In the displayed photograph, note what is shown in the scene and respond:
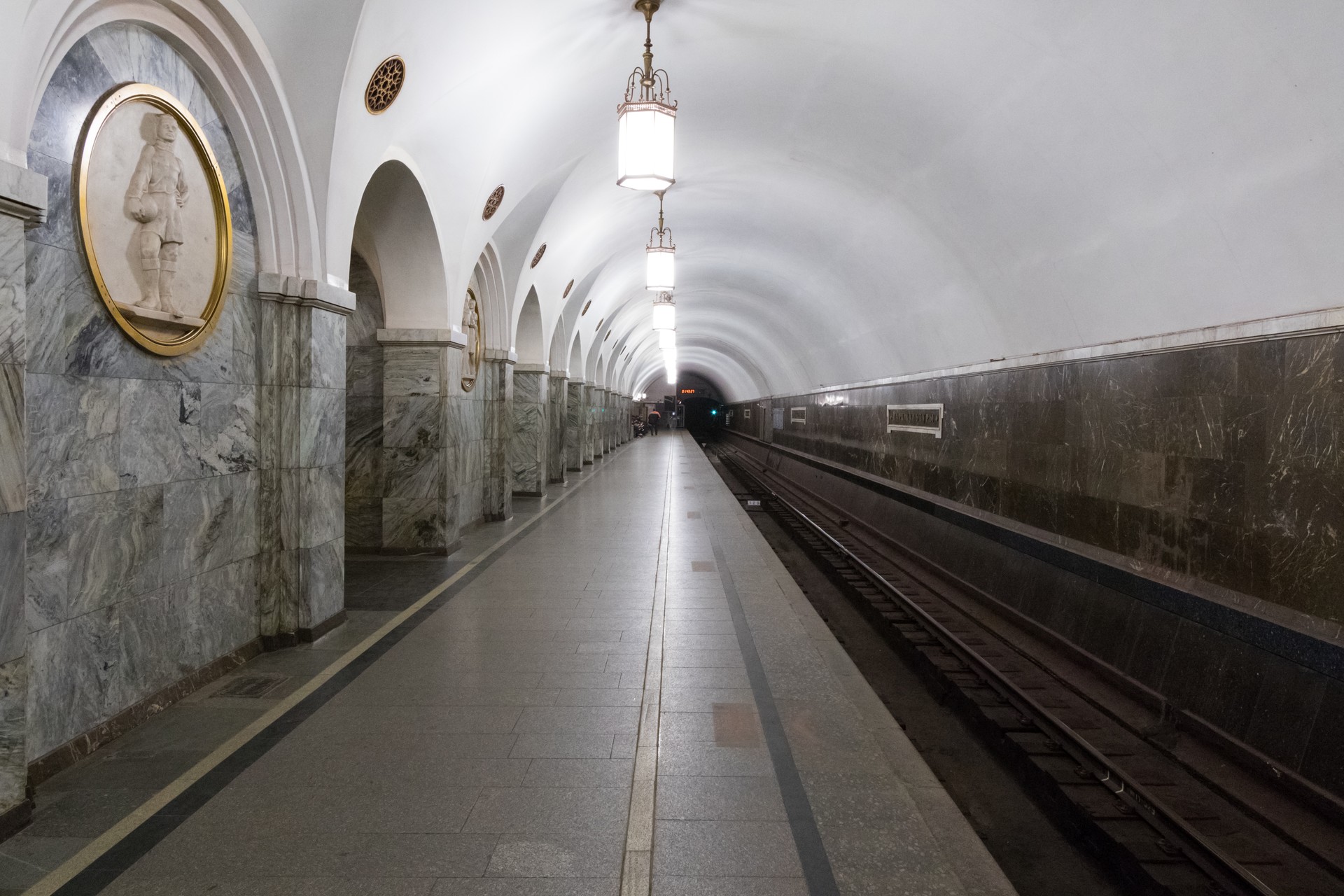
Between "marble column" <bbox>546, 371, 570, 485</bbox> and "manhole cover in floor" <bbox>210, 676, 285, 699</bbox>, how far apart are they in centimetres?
1105

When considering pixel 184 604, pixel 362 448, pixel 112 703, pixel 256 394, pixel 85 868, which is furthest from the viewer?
pixel 362 448

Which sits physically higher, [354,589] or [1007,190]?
[1007,190]

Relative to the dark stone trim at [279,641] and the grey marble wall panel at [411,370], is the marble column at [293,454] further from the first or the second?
the grey marble wall panel at [411,370]

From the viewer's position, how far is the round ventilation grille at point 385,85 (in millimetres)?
5402

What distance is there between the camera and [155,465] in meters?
4.08

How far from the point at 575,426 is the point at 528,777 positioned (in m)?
16.1

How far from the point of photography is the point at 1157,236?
5.38m

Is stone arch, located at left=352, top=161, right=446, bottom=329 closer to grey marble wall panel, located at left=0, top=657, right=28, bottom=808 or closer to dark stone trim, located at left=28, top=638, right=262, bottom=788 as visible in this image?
dark stone trim, located at left=28, top=638, right=262, bottom=788

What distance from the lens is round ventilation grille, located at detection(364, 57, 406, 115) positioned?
5402 millimetres

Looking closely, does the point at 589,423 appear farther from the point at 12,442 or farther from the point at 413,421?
the point at 12,442

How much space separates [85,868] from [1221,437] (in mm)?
6173

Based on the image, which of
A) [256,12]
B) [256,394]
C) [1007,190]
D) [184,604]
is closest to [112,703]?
[184,604]

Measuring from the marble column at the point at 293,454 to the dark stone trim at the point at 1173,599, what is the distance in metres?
5.78

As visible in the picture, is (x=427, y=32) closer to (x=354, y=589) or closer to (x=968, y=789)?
(x=354, y=589)
